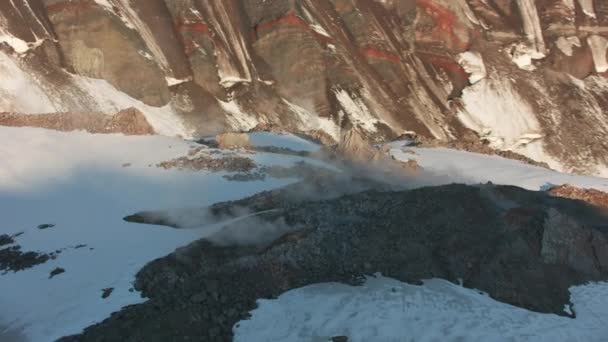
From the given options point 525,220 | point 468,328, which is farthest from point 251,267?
point 525,220

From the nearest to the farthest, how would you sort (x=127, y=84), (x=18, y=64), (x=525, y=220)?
(x=525, y=220) → (x=18, y=64) → (x=127, y=84)

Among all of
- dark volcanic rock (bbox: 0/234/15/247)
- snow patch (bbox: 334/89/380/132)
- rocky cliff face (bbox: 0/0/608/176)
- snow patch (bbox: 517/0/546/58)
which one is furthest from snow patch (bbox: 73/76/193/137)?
snow patch (bbox: 517/0/546/58)

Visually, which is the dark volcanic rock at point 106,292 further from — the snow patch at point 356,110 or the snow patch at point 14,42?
the snow patch at point 356,110

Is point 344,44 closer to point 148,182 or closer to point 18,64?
point 18,64

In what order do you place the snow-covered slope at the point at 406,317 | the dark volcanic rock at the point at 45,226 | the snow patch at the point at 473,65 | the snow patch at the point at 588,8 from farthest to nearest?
the snow patch at the point at 588,8
the snow patch at the point at 473,65
the dark volcanic rock at the point at 45,226
the snow-covered slope at the point at 406,317

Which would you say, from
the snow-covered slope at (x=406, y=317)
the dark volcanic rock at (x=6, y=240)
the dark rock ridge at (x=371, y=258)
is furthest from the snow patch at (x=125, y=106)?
the snow-covered slope at (x=406, y=317)
